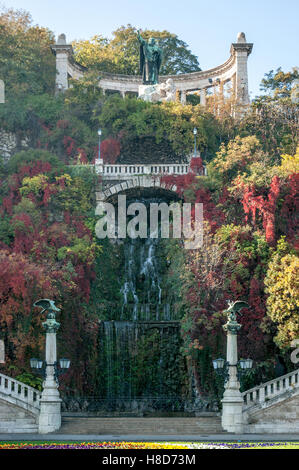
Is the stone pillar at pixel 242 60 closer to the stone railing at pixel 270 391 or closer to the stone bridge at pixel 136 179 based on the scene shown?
the stone bridge at pixel 136 179

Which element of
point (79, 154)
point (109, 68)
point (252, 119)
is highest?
point (109, 68)

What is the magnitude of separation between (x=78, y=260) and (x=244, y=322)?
9.38m

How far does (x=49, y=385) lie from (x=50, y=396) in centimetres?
44

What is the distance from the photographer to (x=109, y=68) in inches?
2463

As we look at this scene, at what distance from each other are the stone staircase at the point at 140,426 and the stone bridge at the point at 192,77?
29.4m

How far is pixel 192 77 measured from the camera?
59.9 metres

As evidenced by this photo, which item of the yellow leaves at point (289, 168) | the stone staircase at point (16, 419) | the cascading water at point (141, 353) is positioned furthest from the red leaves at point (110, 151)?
the stone staircase at point (16, 419)

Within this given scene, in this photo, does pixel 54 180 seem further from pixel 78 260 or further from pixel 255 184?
pixel 255 184

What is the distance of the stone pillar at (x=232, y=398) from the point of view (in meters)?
27.2

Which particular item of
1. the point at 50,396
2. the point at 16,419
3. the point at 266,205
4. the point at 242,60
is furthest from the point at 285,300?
the point at 242,60

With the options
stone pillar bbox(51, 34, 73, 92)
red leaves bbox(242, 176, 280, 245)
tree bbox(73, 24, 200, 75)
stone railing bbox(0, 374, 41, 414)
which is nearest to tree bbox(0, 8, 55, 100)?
stone pillar bbox(51, 34, 73, 92)

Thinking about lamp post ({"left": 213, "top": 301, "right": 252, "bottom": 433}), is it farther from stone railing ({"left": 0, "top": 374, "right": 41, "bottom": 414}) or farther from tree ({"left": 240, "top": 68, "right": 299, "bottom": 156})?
tree ({"left": 240, "top": 68, "right": 299, "bottom": 156})

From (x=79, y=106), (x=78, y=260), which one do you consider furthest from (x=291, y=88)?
(x=78, y=260)

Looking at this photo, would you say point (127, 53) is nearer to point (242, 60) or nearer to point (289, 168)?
point (242, 60)
